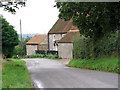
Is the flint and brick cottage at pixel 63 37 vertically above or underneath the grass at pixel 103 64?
above

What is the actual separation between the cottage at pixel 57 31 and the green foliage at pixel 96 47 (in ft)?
70.3

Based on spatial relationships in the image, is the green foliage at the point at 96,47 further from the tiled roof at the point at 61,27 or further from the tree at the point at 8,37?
the tiled roof at the point at 61,27

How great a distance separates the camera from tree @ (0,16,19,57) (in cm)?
3083

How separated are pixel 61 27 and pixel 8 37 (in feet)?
62.4

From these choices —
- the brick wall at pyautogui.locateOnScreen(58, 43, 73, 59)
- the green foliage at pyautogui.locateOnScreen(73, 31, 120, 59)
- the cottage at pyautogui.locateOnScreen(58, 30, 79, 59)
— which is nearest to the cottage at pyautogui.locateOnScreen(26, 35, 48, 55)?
the brick wall at pyautogui.locateOnScreen(58, 43, 73, 59)

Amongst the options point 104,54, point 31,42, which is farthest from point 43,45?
point 104,54

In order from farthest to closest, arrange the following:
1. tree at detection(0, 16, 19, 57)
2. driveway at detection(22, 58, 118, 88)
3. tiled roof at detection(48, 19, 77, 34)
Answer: tiled roof at detection(48, 19, 77, 34), tree at detection(0, 16, 19, 57), driveway at detection(22, 58, 118, 88)

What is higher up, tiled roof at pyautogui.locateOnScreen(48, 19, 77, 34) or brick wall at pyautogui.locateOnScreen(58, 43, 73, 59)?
tiled roof at pyautogui.locateOnScreen(48, 19, 77, 34)

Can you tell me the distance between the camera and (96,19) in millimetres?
16094

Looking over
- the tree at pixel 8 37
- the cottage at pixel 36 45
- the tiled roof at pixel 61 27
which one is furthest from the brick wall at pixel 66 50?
the cottage at pixel 36 45

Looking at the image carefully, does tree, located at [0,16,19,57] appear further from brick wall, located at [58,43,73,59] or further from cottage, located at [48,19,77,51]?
cottage, located at [48,19,77,51]

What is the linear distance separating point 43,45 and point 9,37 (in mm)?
35431

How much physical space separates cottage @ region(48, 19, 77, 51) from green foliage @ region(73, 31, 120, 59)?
70.3ft

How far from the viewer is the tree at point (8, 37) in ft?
101
